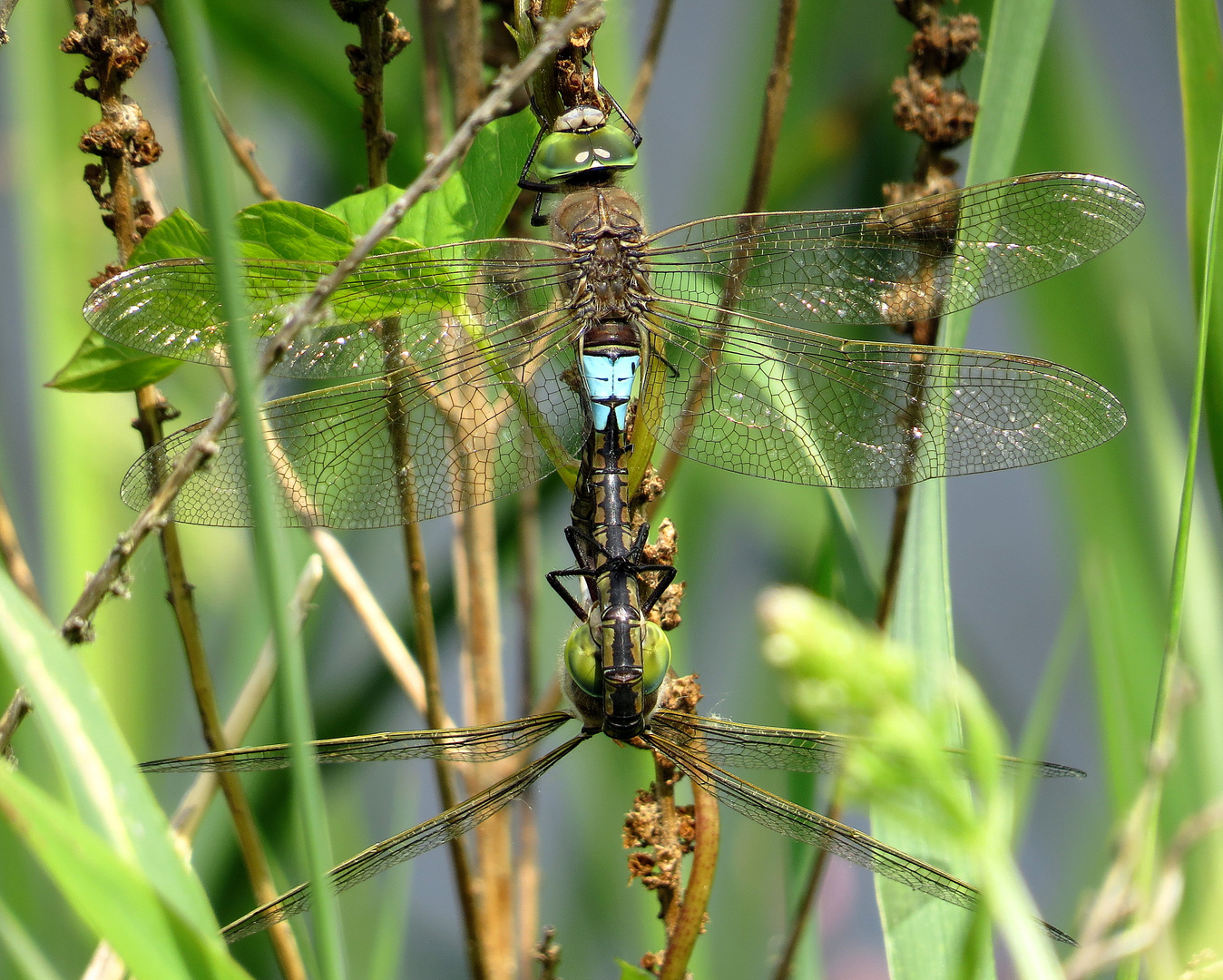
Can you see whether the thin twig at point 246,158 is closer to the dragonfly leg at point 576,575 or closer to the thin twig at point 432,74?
the thin twig at point 432,74

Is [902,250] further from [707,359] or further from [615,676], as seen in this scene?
[615,676]

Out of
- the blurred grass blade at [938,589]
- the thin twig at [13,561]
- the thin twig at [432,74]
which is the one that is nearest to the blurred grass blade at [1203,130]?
the blurred grass blade at [938,589]

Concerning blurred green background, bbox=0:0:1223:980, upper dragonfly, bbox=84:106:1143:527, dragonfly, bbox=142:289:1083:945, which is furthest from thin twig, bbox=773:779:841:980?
upper dragonfly, bbox=84:106:1143:527

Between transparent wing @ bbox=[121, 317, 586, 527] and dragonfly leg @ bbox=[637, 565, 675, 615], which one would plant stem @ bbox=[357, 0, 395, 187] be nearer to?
transparent wing @ bbox=[121, 317, 586, 527]

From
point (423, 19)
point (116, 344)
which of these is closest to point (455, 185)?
point (116, 344)

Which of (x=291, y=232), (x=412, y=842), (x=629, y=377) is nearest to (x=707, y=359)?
(x=629, y=377)

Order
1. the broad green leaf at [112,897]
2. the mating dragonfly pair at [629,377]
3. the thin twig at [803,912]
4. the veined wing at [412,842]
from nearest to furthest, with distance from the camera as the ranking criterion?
1. the broad green leaf at [112,897]
2. the veined wing at [412,842]
3. the mating dragonfly pair at [629,377]
4. the thin twig at [803,912]

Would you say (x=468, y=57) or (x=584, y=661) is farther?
(x=468, y=57)
